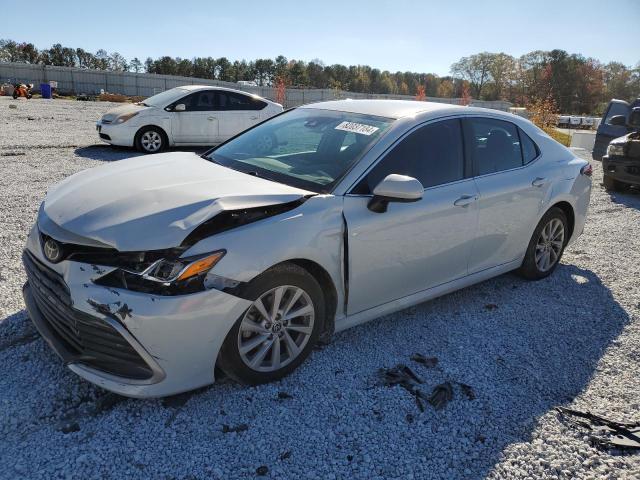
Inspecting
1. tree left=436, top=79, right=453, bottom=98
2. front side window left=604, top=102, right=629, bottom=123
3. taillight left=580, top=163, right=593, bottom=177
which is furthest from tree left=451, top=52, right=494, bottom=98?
taillight left=580, top=163, right=593, bottom=177

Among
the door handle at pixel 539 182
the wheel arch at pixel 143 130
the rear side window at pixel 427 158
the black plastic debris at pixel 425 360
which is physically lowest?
the black plastic debris at pixel 425 360

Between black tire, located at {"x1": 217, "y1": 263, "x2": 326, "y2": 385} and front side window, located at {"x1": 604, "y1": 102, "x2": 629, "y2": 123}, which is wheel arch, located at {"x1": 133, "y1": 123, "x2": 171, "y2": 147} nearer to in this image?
black tire, located at {"x1": 217, "y1": 263, "x2": 326, "y2": 385}

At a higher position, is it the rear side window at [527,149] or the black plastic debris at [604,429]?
the rear side window at [527,149]

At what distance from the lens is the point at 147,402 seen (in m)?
2.90

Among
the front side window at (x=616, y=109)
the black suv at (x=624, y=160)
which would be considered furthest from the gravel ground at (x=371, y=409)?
the front side window at (x=616, y=109)

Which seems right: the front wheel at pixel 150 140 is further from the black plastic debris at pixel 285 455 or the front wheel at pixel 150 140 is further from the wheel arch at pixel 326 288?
the black plastic debris at pixel 285 455

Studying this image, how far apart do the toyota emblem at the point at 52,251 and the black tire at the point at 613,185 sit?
398 inches

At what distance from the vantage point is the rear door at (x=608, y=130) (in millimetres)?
12680

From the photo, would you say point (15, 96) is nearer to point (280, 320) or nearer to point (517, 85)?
point (280, 320)

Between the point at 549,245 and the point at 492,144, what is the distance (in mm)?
1322

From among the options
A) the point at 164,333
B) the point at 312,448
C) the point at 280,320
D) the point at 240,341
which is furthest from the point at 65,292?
the point at 312,448

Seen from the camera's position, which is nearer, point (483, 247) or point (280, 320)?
point (280, 320)

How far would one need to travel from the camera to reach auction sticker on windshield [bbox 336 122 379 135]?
147 inches

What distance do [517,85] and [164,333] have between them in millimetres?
81832
